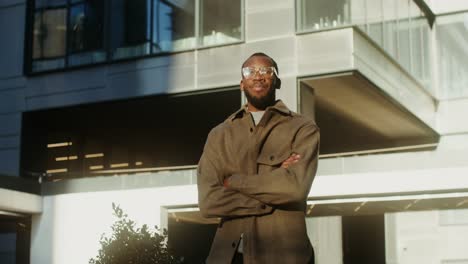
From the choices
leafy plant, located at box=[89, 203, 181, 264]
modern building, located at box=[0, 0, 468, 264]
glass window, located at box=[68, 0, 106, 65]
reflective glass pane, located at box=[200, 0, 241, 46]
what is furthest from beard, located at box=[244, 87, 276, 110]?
glass window, located at box=[68, 0, 106, 65]

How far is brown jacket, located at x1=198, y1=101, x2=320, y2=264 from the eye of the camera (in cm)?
304

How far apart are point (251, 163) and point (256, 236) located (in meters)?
0.28

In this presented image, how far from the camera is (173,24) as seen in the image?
72.1 feet

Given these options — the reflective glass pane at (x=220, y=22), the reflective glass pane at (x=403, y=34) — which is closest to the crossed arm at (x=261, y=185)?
the reflective glass pane at (x=220, y=22)

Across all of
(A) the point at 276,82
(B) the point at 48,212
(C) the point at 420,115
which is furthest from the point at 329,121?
(A) the point at 276,82

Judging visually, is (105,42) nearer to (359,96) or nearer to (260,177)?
(359,96)

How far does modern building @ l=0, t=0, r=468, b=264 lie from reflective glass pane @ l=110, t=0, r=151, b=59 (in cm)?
4

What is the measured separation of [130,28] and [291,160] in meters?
20.1

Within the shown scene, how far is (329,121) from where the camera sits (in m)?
24.5

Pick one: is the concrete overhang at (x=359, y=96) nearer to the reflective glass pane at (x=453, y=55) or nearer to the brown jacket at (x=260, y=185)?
the reflective glass pane at (x=453, y=55)

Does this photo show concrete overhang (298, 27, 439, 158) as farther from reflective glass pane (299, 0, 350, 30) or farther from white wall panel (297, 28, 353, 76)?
reflective glass pane (299, 0, 350, 30)

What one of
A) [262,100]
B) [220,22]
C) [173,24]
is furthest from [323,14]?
[262,100]

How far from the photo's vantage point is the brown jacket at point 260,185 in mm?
3039

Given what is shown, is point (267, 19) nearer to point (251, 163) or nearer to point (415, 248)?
point (415, 248)
